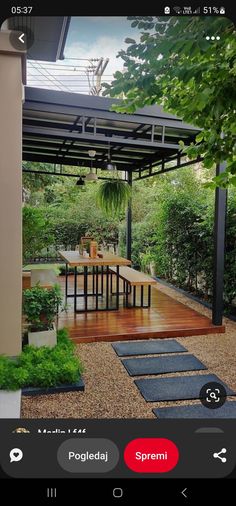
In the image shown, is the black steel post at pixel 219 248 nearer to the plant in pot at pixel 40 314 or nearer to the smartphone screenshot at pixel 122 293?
the smartphone screenshot at pixel 122 293

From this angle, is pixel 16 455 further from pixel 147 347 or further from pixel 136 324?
pixel 136 324

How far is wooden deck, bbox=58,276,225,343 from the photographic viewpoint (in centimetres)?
412

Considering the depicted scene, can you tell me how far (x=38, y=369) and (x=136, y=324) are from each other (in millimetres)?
1960

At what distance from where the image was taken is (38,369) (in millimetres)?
2750

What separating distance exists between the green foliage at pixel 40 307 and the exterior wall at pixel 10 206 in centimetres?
49

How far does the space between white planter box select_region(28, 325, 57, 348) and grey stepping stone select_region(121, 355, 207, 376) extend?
721 millimetres

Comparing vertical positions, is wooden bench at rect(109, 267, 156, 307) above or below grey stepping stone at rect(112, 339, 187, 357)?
above

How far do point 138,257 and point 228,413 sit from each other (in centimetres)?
805

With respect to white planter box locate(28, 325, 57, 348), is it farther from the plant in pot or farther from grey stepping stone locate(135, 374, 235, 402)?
grey stepping stone locate(135, 374, 235, 402)

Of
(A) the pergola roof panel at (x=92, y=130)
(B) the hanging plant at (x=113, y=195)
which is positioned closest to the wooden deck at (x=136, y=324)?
(B) the hanging plant at (x=113, y=195)

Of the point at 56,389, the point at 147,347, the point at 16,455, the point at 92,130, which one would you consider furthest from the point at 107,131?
the point at 16,455

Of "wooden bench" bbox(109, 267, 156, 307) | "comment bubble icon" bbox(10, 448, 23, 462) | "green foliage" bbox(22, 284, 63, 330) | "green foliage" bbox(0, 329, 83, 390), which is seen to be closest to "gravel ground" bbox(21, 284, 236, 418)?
"green foliage" bbox(0, 329, 83, 390)

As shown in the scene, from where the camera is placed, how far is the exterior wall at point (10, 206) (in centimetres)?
262
